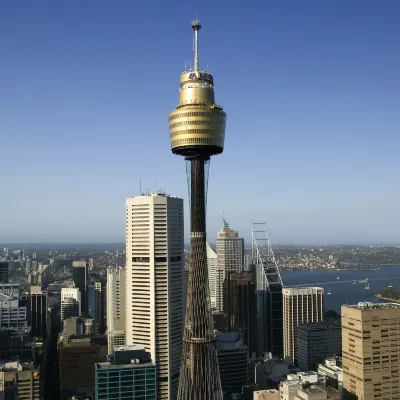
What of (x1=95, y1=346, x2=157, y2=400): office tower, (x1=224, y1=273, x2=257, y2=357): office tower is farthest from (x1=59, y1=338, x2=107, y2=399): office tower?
(x1=224, y1=273, x2=257, y2=357): office tower

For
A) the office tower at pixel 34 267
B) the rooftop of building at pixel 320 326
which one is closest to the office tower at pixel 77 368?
the rooftop of building at pixel 320 326

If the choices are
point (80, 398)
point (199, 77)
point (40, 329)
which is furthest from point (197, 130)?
point (40, 329)

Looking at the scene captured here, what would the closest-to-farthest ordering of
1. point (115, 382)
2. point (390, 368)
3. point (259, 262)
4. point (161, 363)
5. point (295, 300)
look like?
point (115, 382)
point (390, 368)
point (161, 363)
point (295, 300)
point (259, 262)

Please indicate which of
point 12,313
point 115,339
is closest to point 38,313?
point 12,313

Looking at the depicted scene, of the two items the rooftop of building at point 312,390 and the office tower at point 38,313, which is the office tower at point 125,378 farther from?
the office tower at point 38,313

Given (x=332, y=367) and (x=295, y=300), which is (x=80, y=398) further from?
(x=295, y=300)

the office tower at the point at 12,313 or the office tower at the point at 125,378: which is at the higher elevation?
the office tower at the point at 125,378

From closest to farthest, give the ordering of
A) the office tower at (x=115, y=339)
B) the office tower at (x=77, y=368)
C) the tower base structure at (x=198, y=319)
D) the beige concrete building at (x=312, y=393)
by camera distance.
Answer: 1. the tower base structure at (x=198, y=319)
2. the beige concrete building at (x=312, y=393)
3. the office tower at (x=77, y=368)
4. the office tower at (x=115, y=339)
